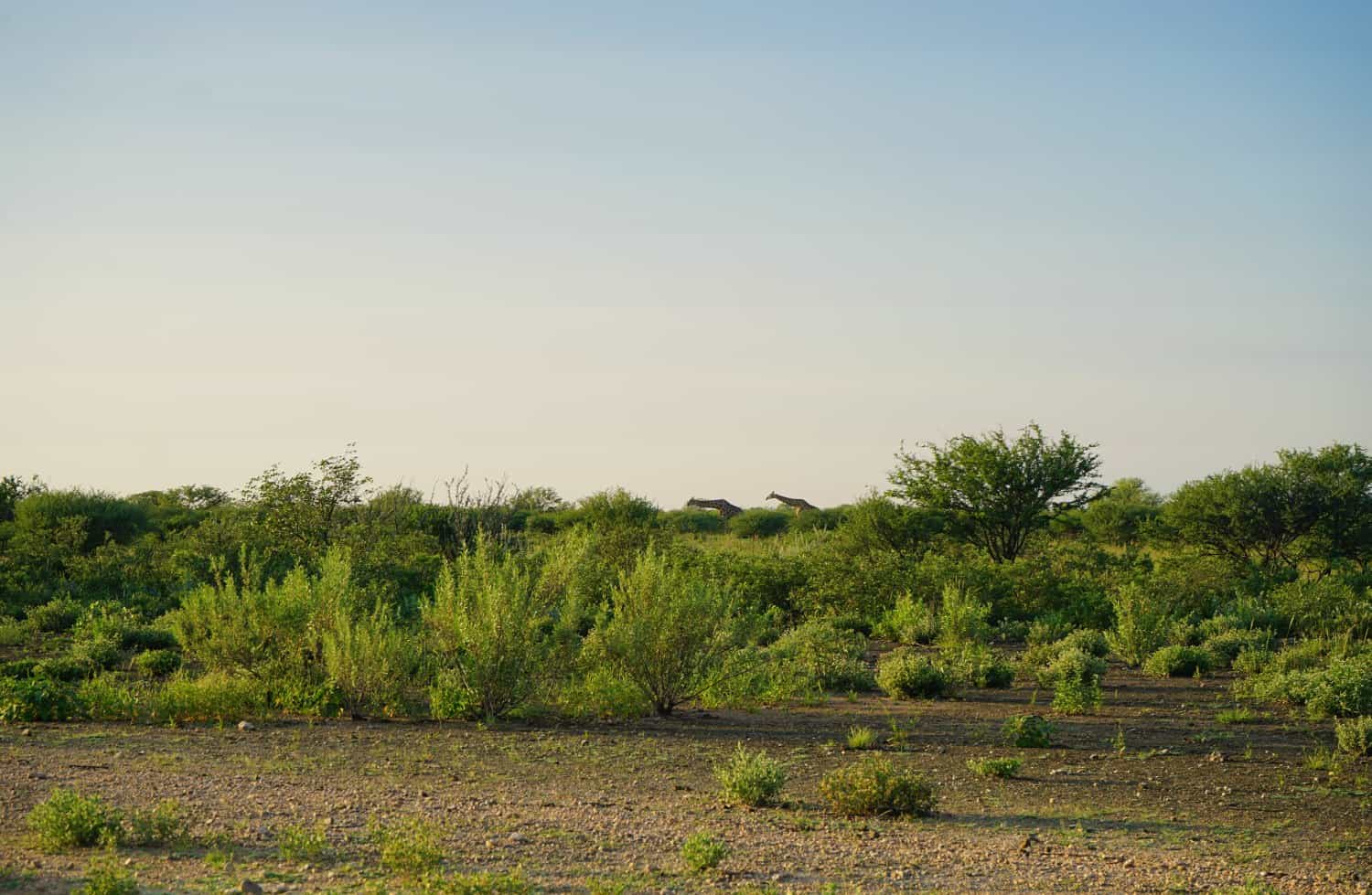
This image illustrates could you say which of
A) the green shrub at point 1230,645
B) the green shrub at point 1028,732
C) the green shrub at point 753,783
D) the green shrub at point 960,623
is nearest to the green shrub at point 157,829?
the green shrub at point 753,783

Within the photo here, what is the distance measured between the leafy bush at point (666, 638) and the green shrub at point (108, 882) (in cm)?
644

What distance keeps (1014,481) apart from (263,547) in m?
15.4

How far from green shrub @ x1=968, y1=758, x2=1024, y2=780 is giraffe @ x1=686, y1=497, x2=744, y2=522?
44913mm

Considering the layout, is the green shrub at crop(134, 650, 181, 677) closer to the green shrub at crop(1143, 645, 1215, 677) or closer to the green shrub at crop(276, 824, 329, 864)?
the green shrub at crop(276, 824, 329, 864)

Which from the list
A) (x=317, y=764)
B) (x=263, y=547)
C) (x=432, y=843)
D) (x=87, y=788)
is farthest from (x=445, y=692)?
(x=263, y=547)

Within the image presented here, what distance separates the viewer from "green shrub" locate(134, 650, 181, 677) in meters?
14.3

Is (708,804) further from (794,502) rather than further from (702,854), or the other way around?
(794,502)

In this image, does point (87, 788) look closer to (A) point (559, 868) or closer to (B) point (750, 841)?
(A) point (559, 868)

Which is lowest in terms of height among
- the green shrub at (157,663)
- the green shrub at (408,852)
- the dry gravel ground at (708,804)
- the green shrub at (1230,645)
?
the dry gravel ground at (708,804)

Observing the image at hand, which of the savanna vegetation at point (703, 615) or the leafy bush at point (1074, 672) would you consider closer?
the savanna vegetation at point (703, 615)

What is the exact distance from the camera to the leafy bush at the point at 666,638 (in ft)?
40.0

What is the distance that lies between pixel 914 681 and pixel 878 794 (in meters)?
5.91

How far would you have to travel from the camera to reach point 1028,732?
1070cm

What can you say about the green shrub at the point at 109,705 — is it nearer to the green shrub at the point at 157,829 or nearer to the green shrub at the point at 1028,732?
the green shrub at the point at 157,829
